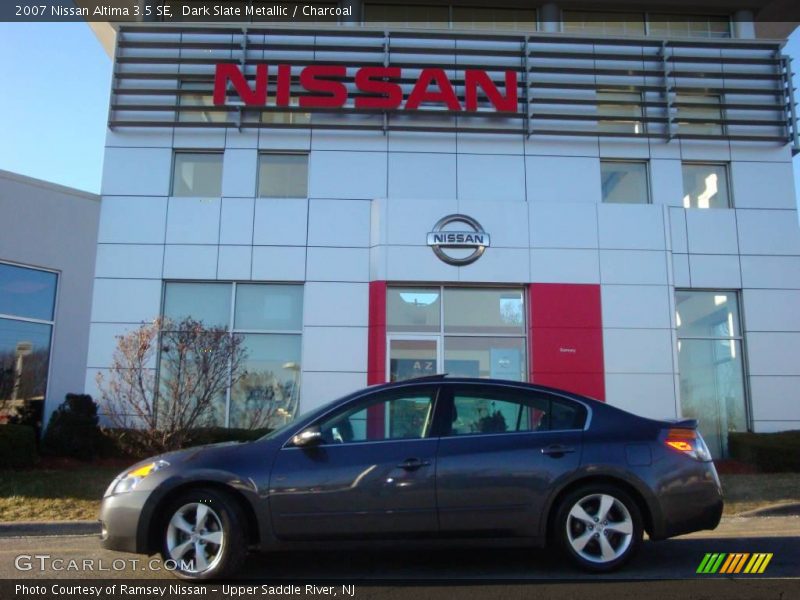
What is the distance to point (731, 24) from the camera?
16109 millimetres

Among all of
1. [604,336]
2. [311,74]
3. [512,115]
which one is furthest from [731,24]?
[311,74]

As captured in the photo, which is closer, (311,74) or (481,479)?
(481,479)

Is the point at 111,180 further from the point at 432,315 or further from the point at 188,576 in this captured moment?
the point at 188,576

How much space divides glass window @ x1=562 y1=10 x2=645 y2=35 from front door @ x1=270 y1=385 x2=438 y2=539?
13382 millimetres

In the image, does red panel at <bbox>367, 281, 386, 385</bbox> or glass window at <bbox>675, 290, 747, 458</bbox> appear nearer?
red panel at <bbox>367, 281, 386, 385</bbox>

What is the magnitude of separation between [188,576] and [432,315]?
28.5ft

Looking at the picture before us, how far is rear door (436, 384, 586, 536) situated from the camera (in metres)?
5.22

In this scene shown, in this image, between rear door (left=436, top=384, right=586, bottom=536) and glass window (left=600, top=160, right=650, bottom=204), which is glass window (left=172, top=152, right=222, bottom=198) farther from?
rear door (left=436, top=384, right=586, bottom=536)

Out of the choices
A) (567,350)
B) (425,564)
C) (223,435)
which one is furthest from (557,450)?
(223,435)

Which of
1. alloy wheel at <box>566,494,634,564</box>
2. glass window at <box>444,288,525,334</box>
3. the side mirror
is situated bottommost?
alloy wheel at <box>566,494,634,564</box>

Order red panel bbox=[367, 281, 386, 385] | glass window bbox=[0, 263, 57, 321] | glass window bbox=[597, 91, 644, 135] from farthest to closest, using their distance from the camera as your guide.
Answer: glass window bbox=[597, 91, 644, 135]
red panel bbox=[367, 281, 386, 385]
glass window bbox=[0, 263, 57, 321]

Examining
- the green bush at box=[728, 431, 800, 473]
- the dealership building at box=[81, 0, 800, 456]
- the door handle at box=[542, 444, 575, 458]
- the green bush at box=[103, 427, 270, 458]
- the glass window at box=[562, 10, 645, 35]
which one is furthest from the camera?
the glass window at box=[562, 10, 645, 35]

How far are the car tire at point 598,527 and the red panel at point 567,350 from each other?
7.66 metres

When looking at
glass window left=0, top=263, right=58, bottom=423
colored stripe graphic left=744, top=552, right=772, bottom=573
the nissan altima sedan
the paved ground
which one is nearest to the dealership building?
glass window left=0, top=263, right=58, bottom=423
